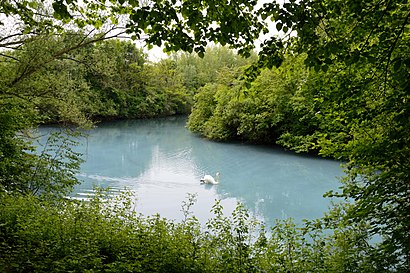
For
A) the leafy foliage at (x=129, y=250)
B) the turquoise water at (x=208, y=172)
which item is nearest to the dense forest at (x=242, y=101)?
the leafy foliage at (x=129, y=250)

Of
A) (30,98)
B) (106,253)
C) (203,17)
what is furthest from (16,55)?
(203,17)

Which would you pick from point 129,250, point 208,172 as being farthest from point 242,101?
point 208,172

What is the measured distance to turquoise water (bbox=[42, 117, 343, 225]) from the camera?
9633 millimetres

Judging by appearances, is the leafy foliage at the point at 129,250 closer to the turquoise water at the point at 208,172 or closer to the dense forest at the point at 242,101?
the dense forest at the point at 242,101

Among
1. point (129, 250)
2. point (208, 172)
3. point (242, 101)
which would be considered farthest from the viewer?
point (208, 172)

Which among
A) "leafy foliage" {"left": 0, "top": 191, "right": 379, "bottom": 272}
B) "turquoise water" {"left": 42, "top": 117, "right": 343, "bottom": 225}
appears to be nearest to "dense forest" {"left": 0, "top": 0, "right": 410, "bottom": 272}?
"leafy foliage" {"left": 0, "top": 191, "right": 379, "bottom": 272}

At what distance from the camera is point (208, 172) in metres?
13.6

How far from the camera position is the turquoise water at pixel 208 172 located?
9.63m

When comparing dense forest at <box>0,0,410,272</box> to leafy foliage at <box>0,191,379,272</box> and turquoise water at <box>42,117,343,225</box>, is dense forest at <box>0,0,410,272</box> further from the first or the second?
turquoise water at <box>42,117,343,225</box>

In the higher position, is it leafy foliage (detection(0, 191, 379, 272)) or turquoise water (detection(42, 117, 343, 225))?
leafy foliage (detection(0, 191, 379, 272))

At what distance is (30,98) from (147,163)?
832 cm

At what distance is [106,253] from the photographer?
12.9ft

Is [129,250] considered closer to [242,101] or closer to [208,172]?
[242,101]

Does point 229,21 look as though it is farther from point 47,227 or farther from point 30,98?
point 30,98
